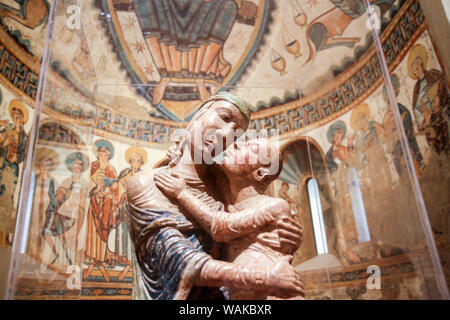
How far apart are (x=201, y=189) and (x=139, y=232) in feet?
1.85

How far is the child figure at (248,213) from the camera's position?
2156 millimetres

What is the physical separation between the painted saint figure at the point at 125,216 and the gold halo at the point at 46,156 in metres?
0.71

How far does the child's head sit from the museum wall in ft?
4.78

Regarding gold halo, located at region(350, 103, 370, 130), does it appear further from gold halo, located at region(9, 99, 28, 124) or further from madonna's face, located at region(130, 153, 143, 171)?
gold halo, located at region(9, 99, 28, 124)

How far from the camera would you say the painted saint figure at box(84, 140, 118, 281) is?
4152mm

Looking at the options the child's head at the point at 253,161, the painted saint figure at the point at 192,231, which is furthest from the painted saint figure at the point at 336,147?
the child's head at the point at 253,161

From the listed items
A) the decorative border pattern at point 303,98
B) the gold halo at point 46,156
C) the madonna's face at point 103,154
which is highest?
the decorative border pattern at point 303,98

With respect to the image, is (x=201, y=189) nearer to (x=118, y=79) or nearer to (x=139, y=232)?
(x=139, y=232)

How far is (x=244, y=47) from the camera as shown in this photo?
22.4 ft

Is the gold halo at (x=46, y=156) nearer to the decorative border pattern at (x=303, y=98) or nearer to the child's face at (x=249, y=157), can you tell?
the decorative border pattern at (x=303, y=98)

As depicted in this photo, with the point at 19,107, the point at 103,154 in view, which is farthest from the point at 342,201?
the point at 19,107

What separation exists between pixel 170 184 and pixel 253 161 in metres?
0.62

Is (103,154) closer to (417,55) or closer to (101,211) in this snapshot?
(101,211)

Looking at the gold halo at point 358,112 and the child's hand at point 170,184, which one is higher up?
the gold halo at point 358,112
